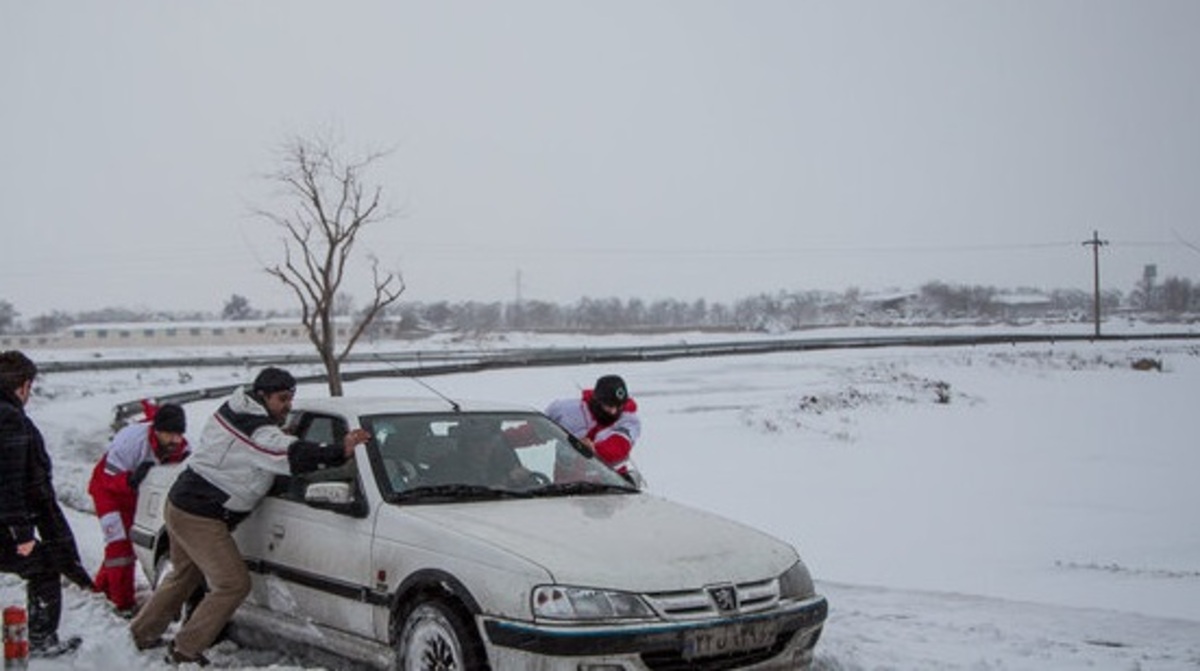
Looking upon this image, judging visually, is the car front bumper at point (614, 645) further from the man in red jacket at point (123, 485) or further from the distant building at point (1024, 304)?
the distant building at point (1024, 304)

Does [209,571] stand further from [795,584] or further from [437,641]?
[795,584]

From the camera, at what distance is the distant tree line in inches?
5226

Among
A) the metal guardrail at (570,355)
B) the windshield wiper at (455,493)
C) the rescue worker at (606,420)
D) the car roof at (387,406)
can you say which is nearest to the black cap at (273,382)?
the car roof at (387,406)

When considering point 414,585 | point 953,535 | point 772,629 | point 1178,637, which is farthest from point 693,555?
point 953,535

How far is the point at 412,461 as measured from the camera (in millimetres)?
5484

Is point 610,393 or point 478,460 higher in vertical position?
point 610,393

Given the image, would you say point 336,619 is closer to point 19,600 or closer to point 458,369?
point 19,600

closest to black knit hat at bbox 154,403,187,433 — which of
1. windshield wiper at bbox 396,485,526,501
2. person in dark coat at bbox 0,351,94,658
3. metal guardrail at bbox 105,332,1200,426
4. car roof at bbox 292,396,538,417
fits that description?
person in dark coat at bbox 0,351,94,658

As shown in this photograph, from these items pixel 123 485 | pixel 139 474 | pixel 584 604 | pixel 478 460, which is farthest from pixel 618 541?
pixel 123 485

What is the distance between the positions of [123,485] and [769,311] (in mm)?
147526

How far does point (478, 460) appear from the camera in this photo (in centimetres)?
566

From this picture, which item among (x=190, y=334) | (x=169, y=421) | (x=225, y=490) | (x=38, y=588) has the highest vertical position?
(x=169, y=421)

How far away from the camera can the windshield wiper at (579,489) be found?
550 centimetres

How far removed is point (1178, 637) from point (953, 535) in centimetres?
498
